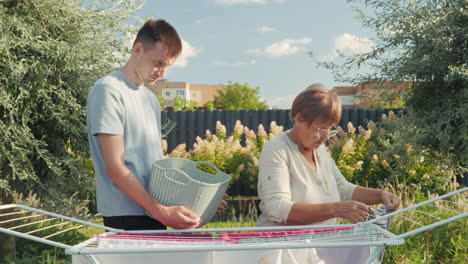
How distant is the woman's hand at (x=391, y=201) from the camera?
79.0 inches

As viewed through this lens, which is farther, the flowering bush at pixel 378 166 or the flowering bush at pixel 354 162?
the flowering bush at pixel 354 162

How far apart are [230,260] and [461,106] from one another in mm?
3803

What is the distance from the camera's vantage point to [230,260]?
1.44 metres

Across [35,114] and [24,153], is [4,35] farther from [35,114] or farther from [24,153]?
[24,153]

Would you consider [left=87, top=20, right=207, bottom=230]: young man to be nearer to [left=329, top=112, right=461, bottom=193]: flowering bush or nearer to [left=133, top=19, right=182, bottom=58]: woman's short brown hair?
[left=133, top=19, right=182, bottom=58]: woman's short brown hair

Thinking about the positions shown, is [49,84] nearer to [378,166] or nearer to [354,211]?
[354,211]

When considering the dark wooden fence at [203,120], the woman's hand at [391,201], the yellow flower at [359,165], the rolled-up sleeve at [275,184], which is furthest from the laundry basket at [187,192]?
the dark wooden fence at [203,120]

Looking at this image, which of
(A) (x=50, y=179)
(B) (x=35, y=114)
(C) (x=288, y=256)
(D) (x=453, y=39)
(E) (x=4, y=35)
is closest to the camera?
(C) (x=288, y=256)

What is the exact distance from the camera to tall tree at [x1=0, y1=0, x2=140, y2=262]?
3822mm

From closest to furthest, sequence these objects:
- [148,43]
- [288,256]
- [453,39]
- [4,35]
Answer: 1. [288,256]
2. [148,43]
3. [4,35]
4. [453,39]

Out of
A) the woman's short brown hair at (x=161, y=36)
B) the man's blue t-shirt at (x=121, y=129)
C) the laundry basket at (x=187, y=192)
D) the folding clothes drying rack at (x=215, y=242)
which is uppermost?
the woman's short brown hair at (x=161, y=36)

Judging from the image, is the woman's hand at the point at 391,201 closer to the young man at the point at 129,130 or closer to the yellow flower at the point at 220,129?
the young man at the point at 129,130

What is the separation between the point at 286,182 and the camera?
186 centimetres

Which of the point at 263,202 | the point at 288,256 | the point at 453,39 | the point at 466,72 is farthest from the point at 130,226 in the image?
the point at 453,39
